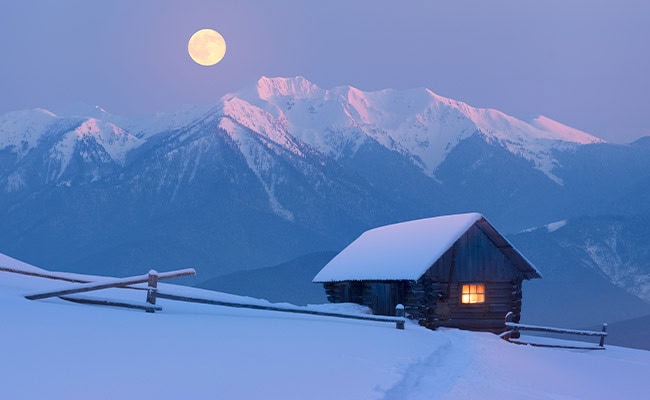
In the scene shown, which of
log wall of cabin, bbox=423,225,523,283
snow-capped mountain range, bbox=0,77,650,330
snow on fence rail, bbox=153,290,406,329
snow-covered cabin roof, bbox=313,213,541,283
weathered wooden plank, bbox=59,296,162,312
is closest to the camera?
weathered wooden plank, bbox=59,296,162,312

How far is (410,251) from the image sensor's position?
77.8ft

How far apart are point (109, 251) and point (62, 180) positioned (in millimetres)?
40747

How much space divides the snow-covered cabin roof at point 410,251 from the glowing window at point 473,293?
5.61 ft

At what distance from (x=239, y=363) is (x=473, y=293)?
17629 millimetres

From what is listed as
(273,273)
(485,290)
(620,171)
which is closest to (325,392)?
(485,290)

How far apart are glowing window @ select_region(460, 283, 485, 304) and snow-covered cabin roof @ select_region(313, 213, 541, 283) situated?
171cm

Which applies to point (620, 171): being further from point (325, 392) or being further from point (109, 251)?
point (325, 392)

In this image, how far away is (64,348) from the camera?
712 centimetres

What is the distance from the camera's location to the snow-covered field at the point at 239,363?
20.2 ft

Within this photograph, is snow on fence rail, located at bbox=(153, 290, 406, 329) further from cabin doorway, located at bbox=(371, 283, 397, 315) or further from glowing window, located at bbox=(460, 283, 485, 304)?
glowing window, located at bbox=(460, 283, 485, 304)

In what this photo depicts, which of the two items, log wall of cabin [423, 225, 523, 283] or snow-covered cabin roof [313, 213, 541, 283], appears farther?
log wall of cabin [423, 225, 523, 283]

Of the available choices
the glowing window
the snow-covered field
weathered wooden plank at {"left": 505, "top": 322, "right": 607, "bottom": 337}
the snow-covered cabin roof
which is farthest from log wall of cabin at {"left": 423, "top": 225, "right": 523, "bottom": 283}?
the snow-covered field

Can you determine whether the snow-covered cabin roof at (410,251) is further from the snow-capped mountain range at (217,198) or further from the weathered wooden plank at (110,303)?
the snow-capped mountain range at (217,198)

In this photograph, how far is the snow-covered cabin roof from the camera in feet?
73.2
